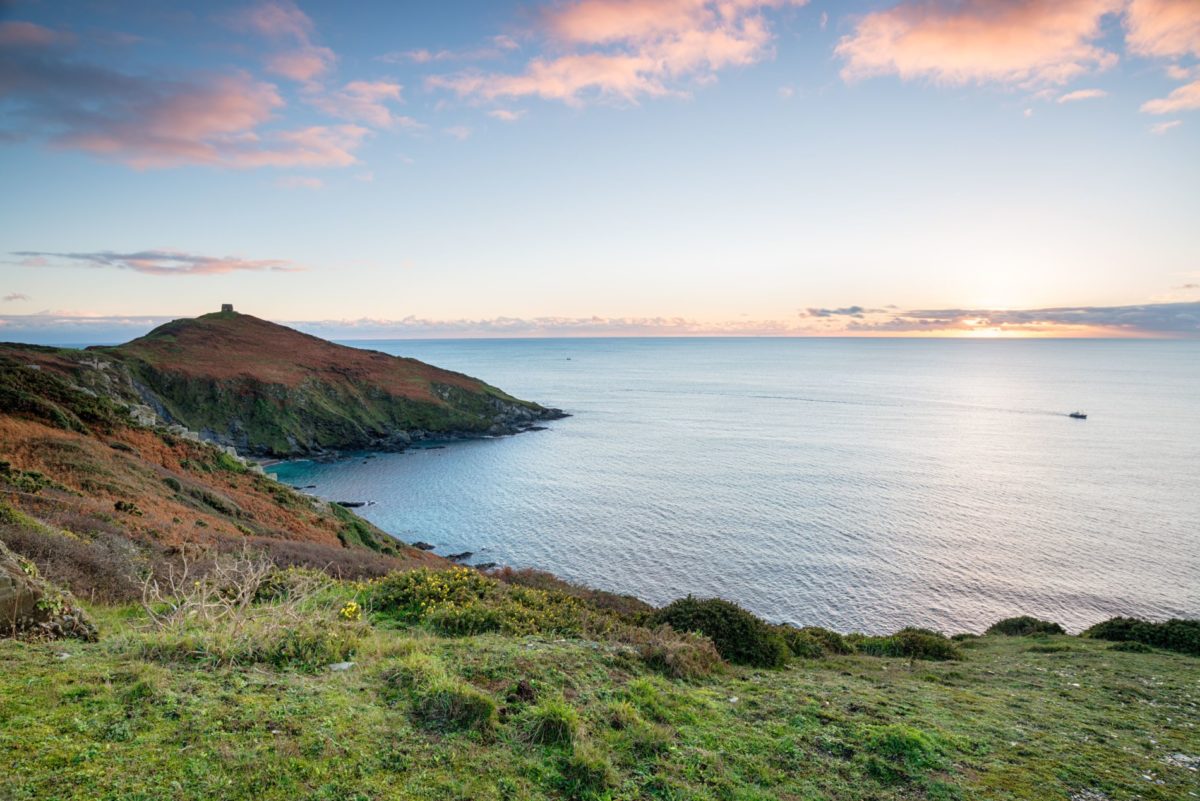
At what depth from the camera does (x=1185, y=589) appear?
135ft

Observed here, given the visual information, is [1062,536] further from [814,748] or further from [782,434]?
[814,748]

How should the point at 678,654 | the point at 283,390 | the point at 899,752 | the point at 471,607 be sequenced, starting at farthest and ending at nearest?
the point at 283,390 < the point at 471,607 < the point at 678,654 < the point at 899,752

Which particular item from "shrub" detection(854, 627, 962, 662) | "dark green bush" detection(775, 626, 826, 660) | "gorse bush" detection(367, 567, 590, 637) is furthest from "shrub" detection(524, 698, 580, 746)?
"shrub" detection(854, 627, 962, 662)

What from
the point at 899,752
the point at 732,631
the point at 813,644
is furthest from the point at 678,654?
the point at 813,644

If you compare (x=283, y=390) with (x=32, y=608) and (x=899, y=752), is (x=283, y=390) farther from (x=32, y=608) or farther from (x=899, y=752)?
(x=899, y=752)

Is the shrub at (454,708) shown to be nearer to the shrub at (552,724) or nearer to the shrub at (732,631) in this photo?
the shrub at (552,724)

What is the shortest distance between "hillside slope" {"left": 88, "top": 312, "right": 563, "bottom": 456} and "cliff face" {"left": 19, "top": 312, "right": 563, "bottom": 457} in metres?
0.19

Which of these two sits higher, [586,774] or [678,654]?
[586,774]

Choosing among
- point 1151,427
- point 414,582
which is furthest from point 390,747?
point 1151,427

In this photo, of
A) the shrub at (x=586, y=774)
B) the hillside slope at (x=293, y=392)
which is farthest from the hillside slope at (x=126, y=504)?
the hillside slope at (x=293, y=392)

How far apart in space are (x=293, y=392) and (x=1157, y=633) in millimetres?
106151

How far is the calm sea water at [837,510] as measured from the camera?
138 ft

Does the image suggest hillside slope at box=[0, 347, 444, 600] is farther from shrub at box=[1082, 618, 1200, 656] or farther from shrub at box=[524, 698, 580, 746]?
shrub at box=[1082, 618, 1200, 656]

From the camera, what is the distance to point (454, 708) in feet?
29.0
